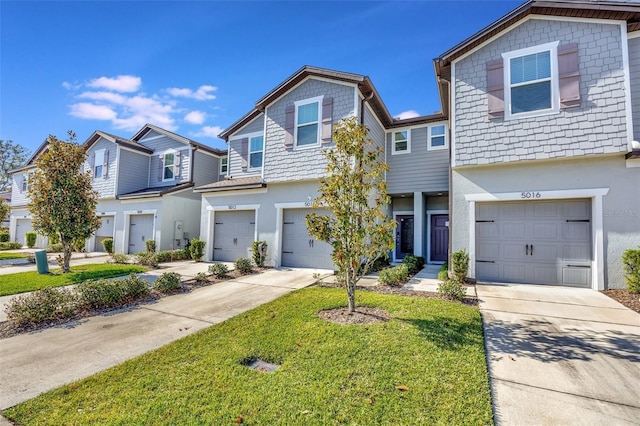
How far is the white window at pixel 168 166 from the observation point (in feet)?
57.8

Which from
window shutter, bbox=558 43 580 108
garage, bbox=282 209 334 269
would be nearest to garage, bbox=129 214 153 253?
garage, bbox=282 209 334 269

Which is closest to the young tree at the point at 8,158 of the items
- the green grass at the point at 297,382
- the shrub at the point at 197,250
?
the shrub at the point at 197,250

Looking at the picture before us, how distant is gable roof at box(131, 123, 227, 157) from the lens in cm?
1689

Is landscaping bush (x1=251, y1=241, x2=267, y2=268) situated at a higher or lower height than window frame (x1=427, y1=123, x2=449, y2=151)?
lower

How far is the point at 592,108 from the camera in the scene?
7.48 m

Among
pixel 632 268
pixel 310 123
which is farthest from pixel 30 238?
pixel 632 268

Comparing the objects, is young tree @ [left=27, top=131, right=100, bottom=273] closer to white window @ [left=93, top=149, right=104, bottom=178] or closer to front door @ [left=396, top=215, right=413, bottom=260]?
white window @ [left=93, top=149, right=104, bottom=178]

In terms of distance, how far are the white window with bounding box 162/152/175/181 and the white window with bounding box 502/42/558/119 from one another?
1709cm

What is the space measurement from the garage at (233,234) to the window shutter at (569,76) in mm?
11213

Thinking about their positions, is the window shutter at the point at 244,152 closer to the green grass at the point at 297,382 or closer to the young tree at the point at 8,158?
the green grass at the point at 297,382

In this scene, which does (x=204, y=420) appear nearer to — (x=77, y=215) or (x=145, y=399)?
(x=145, y=399)

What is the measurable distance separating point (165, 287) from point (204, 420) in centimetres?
571

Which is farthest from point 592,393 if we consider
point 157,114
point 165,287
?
point 157,114

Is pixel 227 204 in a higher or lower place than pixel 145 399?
higher
